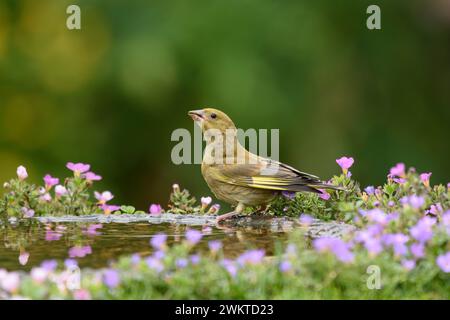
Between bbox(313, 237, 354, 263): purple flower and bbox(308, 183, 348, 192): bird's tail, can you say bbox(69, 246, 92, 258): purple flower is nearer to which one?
bbox(313, 237, 354, 263): purple flower

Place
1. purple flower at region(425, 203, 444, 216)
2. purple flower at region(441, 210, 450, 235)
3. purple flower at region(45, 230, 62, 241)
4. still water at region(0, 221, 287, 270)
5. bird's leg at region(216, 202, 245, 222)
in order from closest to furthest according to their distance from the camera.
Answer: purple flower at region(441, 210, 450, 235) → still water at region(0, 221, 287, 270) → purple flower at region(425, 203, 444, 216) → purple flower at region(45, 230, 62, 241) → bird's leg at region(216, 202, 245, 222)

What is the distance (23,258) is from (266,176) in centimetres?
204

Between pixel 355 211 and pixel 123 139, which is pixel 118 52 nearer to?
pixel 123 139

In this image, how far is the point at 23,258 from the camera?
536 centimetres

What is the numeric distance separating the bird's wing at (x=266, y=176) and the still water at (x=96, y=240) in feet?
1.32

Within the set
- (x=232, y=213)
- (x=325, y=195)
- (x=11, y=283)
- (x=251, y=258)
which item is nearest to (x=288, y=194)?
(x=325, y=195)

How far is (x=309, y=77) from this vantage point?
471 inches

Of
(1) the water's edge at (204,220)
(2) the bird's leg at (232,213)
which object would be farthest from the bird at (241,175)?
(1) the water's edge at (204,220)

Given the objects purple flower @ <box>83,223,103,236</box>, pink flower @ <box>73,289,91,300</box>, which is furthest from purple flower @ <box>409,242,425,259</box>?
purple flower @ <box>83,223,103,236</box>

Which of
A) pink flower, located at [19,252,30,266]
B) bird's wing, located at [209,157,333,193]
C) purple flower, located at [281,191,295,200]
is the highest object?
bird's wing, located at [209,157,333,193]

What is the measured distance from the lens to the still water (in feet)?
17.6

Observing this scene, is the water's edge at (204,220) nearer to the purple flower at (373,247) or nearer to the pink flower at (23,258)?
the purple flower at (373,247)

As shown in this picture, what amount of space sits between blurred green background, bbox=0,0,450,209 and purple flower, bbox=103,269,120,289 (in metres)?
6.77

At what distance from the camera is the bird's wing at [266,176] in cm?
644
